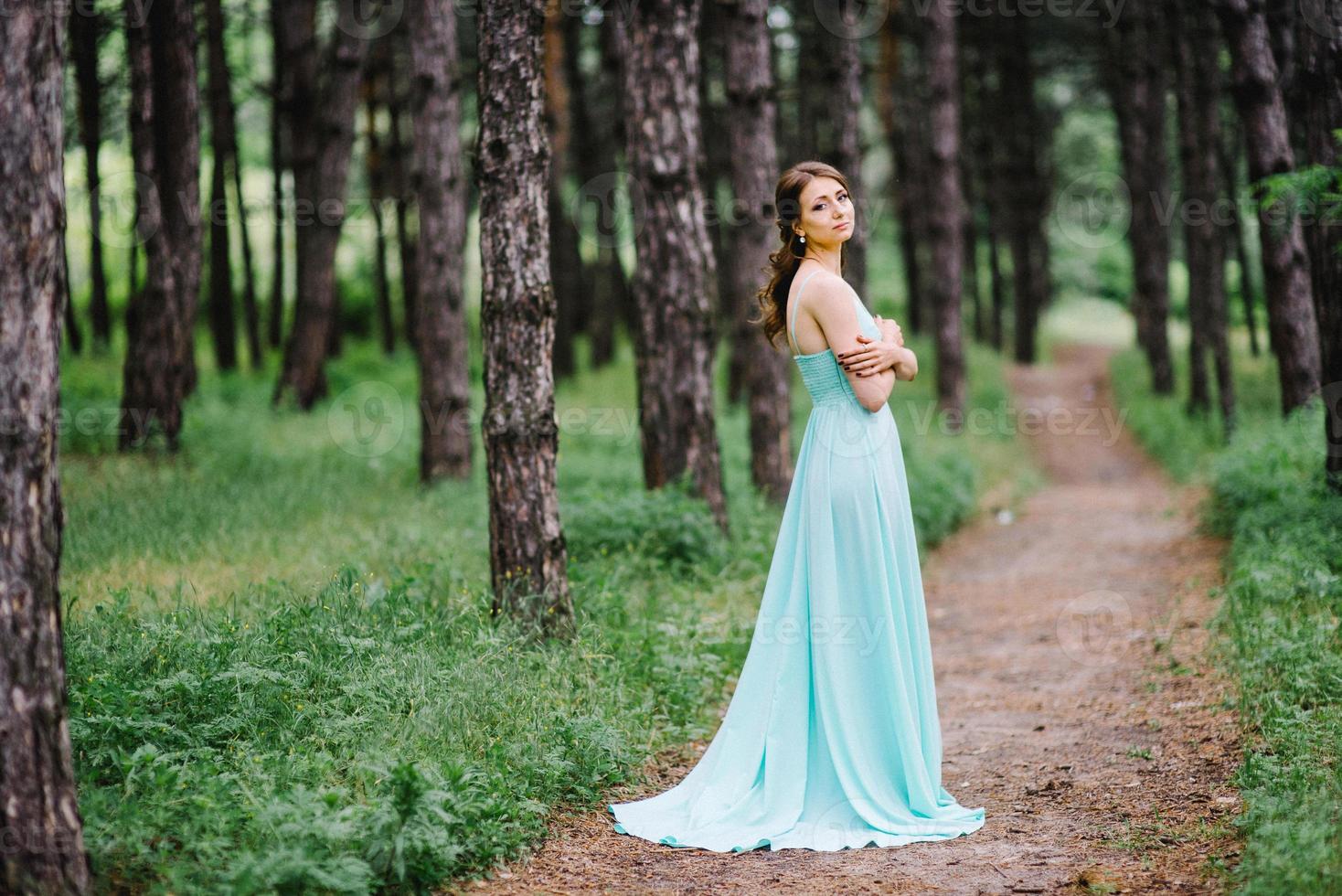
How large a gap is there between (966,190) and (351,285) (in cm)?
1798

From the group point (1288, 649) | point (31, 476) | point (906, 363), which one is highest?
point (906, 363)

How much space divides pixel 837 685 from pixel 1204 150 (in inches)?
507

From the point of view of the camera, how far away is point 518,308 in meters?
5.95

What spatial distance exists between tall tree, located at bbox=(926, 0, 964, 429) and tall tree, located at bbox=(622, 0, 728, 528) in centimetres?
1027

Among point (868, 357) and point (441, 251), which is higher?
point (441, 251)

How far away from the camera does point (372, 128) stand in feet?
71.7

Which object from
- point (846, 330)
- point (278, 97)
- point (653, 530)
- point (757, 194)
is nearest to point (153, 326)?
point (757, 194)

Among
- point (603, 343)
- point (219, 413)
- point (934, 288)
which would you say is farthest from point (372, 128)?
point (934, 288)

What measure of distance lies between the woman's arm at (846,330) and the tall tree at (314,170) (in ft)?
38.4

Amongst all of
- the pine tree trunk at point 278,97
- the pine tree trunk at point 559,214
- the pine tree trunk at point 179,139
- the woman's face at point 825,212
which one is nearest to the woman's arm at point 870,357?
the woman's face at point 825,212

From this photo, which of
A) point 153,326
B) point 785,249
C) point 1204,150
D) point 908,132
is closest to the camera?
point 785,249

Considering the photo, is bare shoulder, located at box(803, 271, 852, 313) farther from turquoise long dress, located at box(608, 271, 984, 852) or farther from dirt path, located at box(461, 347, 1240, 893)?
dirt path, located at box(461, 347, 1240, 893)

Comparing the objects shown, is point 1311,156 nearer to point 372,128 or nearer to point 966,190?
point 372,128

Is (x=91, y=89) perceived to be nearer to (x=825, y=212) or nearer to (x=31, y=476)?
(x=825, y=212)
